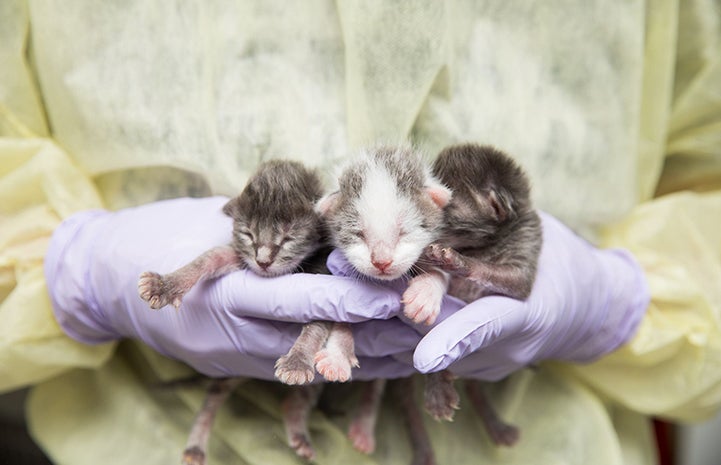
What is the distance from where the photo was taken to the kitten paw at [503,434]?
1462mm

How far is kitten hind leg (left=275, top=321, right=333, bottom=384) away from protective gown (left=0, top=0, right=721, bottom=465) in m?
0.39

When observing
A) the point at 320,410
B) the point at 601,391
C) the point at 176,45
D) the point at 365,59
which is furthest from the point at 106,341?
the point at 601,391

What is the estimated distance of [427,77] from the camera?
1362 millimetres

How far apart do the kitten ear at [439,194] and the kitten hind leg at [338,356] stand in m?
0.27

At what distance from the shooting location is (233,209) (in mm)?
1185

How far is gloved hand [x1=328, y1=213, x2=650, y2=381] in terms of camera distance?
109cm

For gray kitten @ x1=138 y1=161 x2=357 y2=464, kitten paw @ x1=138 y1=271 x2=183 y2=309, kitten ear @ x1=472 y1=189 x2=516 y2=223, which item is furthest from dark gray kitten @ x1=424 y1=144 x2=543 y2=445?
kitten paw @ x1=138 y1=271 x2=183 y2=309

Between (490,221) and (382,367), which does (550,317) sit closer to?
(490,221)

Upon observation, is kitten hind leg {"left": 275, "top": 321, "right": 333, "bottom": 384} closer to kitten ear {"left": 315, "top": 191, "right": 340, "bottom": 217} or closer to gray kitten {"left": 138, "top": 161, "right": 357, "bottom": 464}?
gray kitten {"left": 138, "top": 161, "right": 357, "bottom": 464}

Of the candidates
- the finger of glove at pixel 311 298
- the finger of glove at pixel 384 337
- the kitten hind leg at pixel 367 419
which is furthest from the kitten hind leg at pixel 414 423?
the finger of glove at pixel 311 298

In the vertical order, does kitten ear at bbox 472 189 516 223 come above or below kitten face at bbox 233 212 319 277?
above

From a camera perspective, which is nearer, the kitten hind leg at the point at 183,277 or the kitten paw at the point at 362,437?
the kitten hind leg at the point at 183,277

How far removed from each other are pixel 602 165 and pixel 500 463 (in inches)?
28.5

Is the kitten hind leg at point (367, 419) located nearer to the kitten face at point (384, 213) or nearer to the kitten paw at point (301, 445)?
the kitten paw at point (301, 445)
